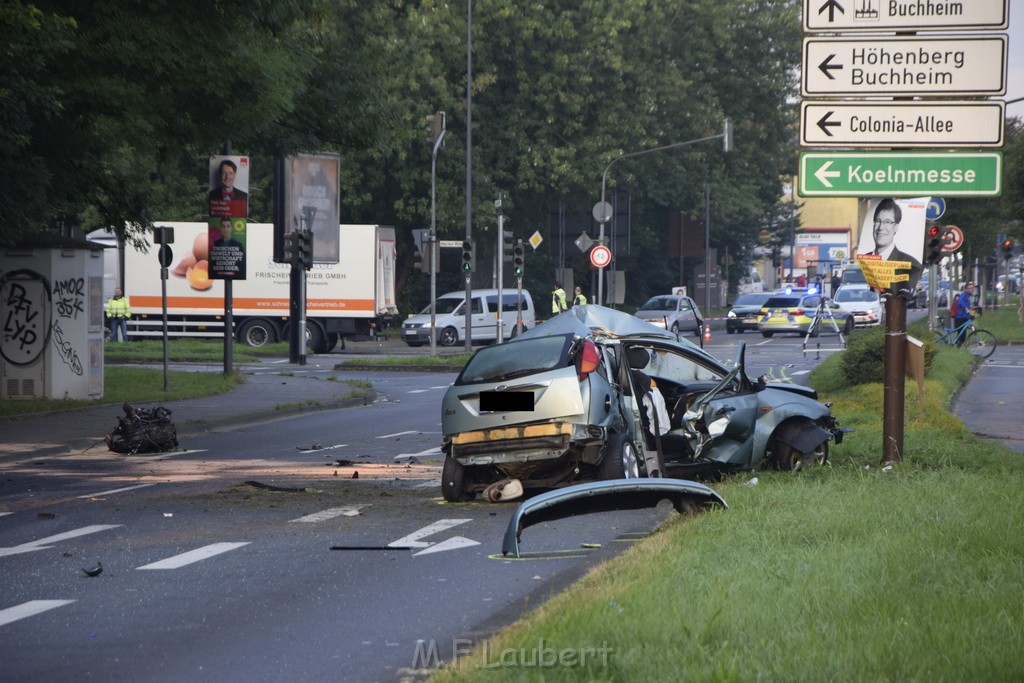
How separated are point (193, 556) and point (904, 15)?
6.67 m

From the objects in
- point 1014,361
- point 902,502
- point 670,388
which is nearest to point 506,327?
point 1014,361

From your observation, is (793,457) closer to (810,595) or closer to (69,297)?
(810,595)

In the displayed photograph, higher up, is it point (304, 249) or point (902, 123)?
point (902, 123)

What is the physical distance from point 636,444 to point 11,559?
16.7 ft

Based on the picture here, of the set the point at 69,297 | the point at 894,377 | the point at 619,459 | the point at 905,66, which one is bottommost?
the point at 619,459

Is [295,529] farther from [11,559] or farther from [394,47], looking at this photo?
[394,47]

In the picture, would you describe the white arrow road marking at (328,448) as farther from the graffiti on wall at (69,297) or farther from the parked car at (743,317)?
the parked car at (743,317)

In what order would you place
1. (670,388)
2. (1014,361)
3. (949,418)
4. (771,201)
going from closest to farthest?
(670,388)
(949,418)
(1014,361)
(771,201)

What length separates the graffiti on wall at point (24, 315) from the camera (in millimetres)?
23312

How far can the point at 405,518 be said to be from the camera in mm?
11398

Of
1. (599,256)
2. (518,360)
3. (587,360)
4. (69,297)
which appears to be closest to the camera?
(587,360)

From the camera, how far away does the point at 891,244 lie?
12297 millimetres

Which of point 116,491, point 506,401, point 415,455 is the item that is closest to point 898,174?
point 506,401

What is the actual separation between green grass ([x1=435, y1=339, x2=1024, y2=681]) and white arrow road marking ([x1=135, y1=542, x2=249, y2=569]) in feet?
9.00
